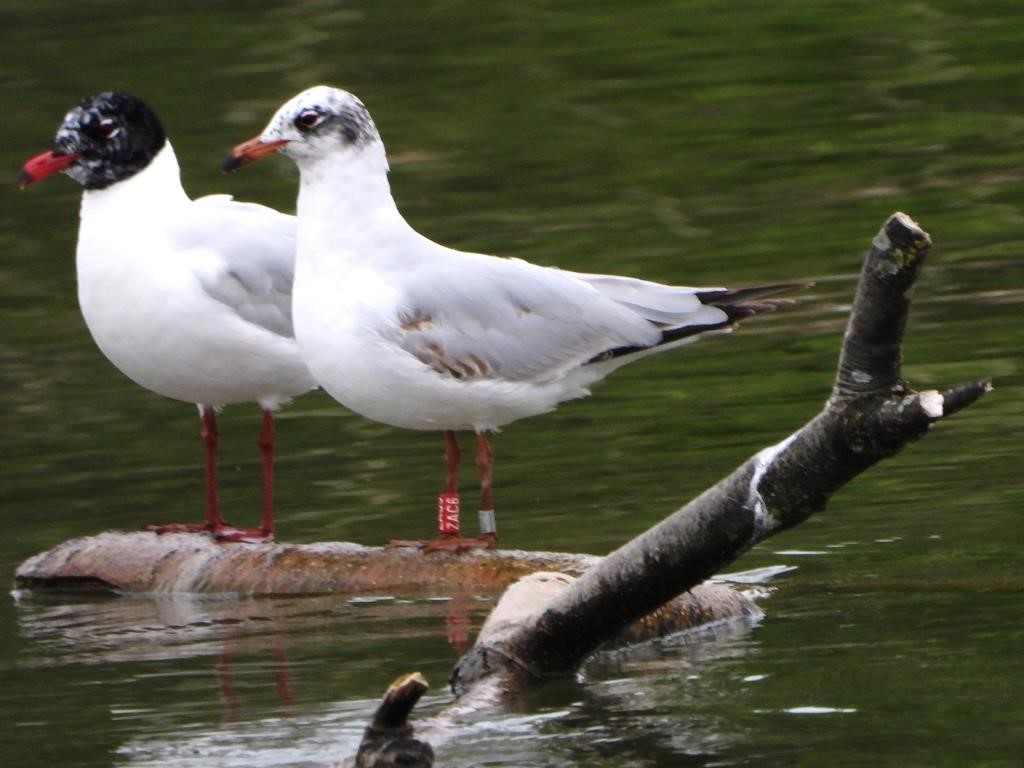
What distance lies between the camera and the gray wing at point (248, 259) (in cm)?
921

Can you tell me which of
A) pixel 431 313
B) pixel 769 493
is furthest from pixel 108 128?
pixel 769 493

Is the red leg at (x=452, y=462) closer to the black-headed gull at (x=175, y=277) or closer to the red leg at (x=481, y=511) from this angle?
the red leg at (x=481, y=511)

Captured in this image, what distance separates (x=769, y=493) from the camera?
6.13 m

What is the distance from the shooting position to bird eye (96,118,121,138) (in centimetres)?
961

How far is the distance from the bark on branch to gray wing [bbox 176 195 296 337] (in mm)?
2512

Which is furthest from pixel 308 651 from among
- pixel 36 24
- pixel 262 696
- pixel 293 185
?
pixel 36 24

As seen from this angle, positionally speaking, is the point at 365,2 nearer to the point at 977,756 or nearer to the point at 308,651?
the point at 308,651

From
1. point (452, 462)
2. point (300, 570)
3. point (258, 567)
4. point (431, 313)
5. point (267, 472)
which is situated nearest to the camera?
point (431, 313)

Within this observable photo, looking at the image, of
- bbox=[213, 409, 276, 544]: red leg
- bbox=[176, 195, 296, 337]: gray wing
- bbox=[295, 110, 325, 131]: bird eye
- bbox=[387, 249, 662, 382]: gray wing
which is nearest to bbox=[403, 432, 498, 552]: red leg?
bbox=[387, 249, 662, 382]: gray wing

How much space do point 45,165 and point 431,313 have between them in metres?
1.99

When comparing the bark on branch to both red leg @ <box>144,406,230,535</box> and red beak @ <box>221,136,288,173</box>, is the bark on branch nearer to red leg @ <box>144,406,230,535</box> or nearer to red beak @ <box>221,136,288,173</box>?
red beak @ <box>221,136,288,173</box>

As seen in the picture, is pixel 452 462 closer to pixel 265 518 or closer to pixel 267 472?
pixel 265 518

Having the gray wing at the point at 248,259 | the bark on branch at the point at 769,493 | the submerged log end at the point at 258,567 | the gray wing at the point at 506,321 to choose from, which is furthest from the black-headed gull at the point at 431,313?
the bark on branch at the point at 769,493

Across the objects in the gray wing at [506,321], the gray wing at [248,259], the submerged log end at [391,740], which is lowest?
the submerged log end at [391,740]
